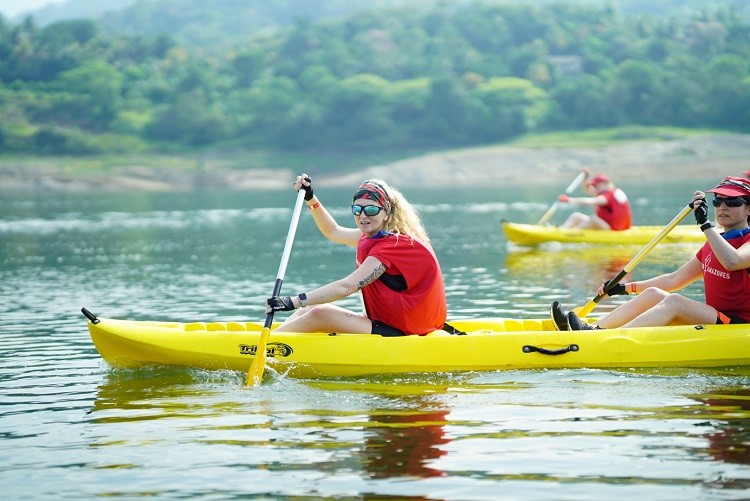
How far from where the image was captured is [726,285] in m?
11.8

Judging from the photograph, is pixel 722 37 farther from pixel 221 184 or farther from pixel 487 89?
pixel 221 184

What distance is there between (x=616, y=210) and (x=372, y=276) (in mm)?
17039

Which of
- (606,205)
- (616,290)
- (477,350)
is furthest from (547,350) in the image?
(606,205)

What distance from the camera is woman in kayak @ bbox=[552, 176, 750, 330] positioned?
11.3 metres

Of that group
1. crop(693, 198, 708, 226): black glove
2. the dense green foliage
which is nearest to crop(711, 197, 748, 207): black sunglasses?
crop(693, 198, 708, 226): black glove

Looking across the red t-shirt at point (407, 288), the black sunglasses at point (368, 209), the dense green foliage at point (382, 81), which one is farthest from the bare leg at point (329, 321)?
the dense green foliage at point (382, 81)

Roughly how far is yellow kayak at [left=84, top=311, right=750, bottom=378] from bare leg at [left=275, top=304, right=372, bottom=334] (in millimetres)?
83

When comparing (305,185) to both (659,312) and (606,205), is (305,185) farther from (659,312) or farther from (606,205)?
(606,205)

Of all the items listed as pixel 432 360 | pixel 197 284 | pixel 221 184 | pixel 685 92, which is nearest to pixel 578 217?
pixel 197 284

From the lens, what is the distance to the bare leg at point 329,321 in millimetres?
12008

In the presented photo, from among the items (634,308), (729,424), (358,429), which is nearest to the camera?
(729,424)

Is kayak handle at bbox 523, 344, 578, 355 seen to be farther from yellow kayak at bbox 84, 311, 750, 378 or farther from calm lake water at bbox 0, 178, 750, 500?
calm lake water at bbox 0, 178, 750, 500

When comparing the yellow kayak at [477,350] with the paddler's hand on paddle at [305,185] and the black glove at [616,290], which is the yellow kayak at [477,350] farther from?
the paddler's hand on paddle at [305,185]

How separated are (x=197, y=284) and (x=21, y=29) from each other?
138 meters
